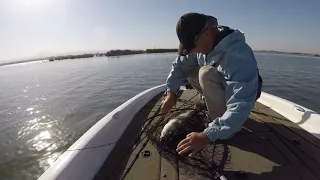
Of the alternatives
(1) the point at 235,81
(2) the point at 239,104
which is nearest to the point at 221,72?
(1) the point at 235,81

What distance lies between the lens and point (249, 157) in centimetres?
278

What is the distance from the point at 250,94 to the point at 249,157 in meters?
1.04

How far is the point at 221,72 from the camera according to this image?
2705 mm

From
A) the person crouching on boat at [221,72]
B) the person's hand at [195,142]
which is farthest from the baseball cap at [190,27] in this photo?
the person's hand at [195,142]

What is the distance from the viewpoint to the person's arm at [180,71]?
363 centimetres

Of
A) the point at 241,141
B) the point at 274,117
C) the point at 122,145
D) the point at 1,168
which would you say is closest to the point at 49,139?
the point at 1,168

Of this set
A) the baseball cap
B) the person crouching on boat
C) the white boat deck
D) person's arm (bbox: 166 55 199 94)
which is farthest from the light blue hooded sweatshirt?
person's arm (bbox: 166 55 199 94)

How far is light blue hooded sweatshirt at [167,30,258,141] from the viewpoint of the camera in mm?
2166

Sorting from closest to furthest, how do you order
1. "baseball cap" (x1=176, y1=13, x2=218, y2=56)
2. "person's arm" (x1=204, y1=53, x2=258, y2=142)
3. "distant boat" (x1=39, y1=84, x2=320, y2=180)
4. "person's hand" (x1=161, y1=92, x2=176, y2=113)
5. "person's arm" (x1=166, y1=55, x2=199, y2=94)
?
"person's arm" (x1=204, y1=53, x2=258, y2=142)
"baseball cap" (x1=176, y1=13, x2=218, y2=56)
"distant boat" (x1=39, y1=84, x2=320, y2=180)
"person's hand" (x1=161, y1=92, x2=176, y2=113)
"person's arm" (x1=166, y1=55, x2=199, y2=94)

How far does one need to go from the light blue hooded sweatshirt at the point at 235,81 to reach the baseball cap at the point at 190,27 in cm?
37

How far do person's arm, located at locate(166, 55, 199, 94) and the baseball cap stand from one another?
1232 mm

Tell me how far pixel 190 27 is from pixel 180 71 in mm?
1524

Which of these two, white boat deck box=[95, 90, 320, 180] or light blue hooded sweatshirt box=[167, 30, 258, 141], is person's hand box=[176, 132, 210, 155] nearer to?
light blue hooded sweatshirt box=[167, 30, 258, 141]

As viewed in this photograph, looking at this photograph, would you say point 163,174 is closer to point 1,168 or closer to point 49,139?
point 1,168
